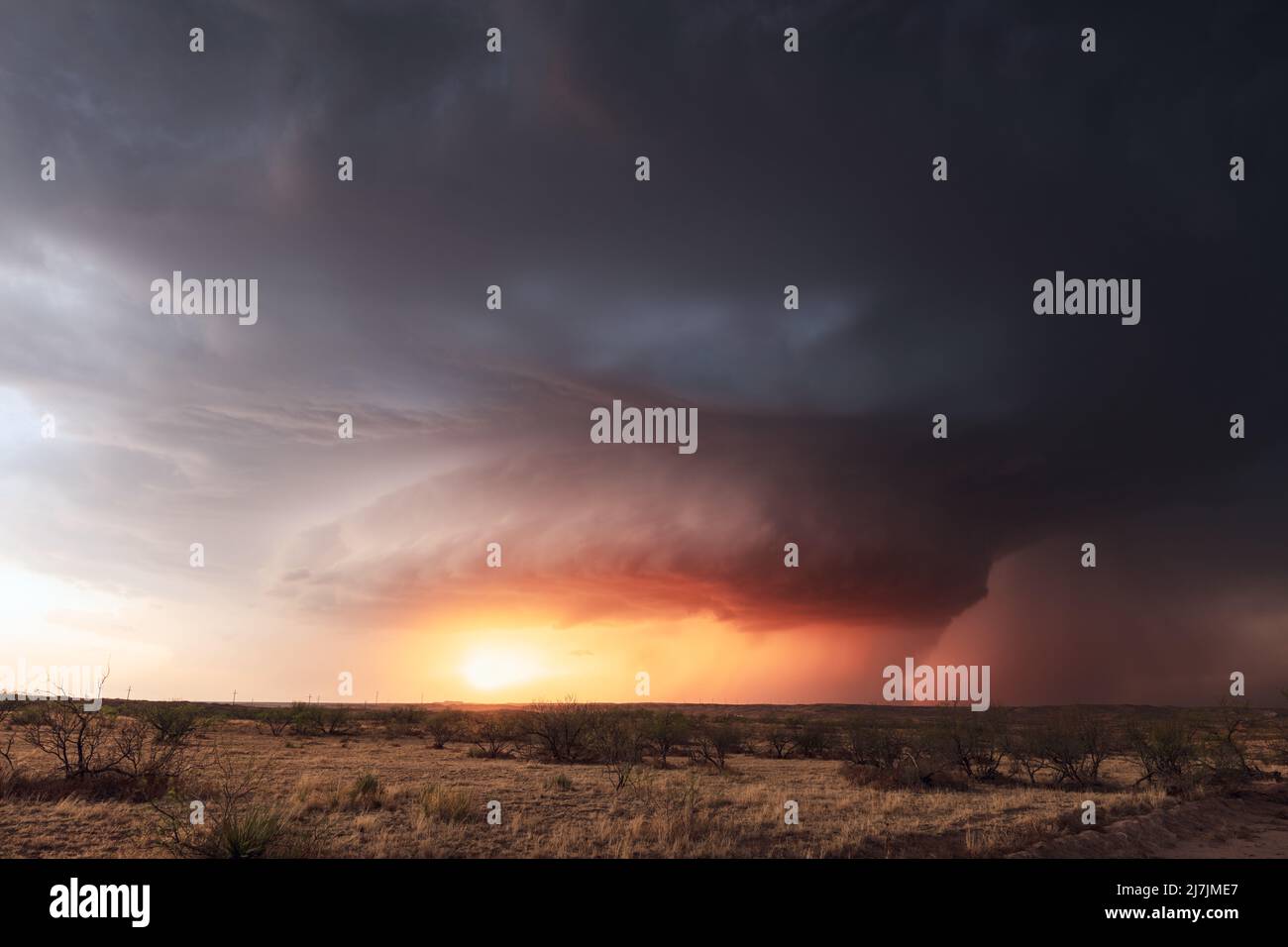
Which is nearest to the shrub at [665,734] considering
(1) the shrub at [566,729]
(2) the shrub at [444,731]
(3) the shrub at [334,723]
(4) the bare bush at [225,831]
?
(1) the shrub at [566,729]

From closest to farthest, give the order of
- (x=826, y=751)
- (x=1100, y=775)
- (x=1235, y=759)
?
(x=1235, y=759) < (x=1100, y=775) < (x=826, y=751)

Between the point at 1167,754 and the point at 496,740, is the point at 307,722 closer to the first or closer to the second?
the point at 496,740

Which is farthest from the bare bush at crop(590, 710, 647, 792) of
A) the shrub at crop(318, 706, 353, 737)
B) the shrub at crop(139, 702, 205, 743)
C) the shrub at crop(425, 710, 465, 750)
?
the shrub at crop(318, 706, 353, 737)

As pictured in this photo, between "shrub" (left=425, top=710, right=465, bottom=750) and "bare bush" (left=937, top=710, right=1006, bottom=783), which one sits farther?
"shrub" (left=425, top=710, right=465, bottom=750)

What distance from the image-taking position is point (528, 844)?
16.2m

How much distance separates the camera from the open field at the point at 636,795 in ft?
52.9

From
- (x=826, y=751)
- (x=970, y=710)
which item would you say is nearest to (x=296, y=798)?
(x=826, y=751)

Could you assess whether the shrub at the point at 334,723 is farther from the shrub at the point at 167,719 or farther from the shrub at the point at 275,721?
the shrub at the point at 167,719

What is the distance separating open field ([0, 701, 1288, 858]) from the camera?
16.1 meters

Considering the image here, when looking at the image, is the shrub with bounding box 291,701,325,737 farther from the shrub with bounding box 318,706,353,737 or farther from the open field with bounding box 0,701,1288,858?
the open field with bounding box 0,701,1288,858

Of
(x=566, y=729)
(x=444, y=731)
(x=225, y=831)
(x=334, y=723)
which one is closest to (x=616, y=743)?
(x=566, y=729)

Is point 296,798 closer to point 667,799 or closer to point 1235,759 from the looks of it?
point 667,799
